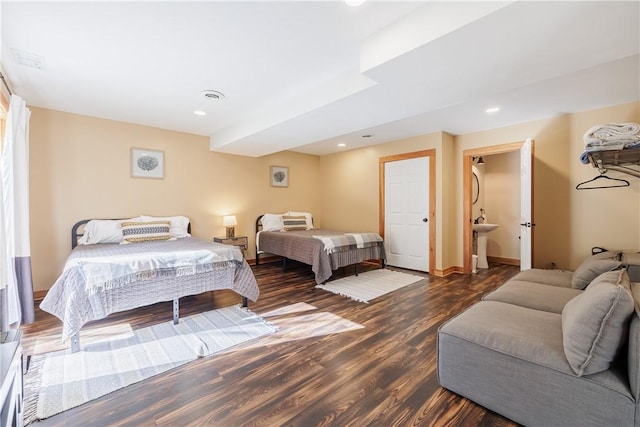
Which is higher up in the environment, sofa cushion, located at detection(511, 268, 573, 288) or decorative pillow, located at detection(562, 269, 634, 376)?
decorative pillow, located at detection(562, 269, 634, 376)

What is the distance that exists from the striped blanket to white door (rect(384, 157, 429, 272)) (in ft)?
1.91

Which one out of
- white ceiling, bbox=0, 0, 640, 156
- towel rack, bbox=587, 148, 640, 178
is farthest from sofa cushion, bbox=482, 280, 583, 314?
white ceiling, bbox=0, 0, 640, 156

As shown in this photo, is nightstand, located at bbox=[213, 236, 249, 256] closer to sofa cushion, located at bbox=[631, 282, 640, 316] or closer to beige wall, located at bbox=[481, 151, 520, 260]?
sofa cushion, located at bbox=[631, 282, 640, 316]

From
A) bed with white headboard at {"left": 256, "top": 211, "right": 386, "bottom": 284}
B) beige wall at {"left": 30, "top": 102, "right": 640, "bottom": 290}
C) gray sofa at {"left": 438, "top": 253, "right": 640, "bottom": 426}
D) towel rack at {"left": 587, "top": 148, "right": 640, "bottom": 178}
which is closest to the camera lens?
gray sofa at {"left": 438, "top": 253, "right": 640, "bottom": 426}

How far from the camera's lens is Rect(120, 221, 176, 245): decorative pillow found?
3.69 m

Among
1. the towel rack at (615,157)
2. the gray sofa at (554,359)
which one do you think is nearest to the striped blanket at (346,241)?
the gray sofa at (554,359)

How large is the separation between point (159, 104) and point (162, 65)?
109cm

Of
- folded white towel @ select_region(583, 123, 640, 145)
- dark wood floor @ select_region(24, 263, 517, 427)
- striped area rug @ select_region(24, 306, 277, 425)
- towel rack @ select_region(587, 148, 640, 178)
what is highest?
folded white towel @ select_region(583, 123, 640, 145)

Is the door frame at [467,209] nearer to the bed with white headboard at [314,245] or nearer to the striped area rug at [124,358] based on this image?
the bed with white headboard at [314,245]

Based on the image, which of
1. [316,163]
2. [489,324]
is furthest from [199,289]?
[316,163]

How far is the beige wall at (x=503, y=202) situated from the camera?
5.37 m

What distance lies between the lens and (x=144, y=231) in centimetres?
380

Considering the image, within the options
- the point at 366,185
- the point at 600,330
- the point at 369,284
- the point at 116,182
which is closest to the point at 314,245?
the point at 369,284

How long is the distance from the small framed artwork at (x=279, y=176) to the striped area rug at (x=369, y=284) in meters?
2.57
